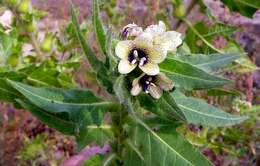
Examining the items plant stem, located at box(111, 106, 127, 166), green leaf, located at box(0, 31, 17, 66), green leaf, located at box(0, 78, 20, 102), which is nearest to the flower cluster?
plant stem, located at box(111, 106, 127, 166)

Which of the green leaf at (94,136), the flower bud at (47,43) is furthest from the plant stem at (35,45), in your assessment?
the green leaf at (94,136)

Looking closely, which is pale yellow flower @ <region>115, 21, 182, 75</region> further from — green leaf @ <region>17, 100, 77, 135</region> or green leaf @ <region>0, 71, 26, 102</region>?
green leaf @ <region>0, 71, 26, 102</region>

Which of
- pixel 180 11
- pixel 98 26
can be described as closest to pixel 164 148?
pixel 98 26

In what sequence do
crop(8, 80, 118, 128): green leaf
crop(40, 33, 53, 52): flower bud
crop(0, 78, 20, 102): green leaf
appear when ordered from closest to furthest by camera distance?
1. crop(8, 80, 118, 128): green leaf
2. crop(0, 78, 20, 102): green leaf
3. crop(40, 33, 53, 52): flower bud

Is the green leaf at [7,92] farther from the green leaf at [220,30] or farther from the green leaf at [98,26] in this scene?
the green leaf at [220,30]

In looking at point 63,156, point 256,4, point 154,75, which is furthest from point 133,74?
point 63,156

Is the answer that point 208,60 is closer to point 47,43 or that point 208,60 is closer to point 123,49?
point 123,49
